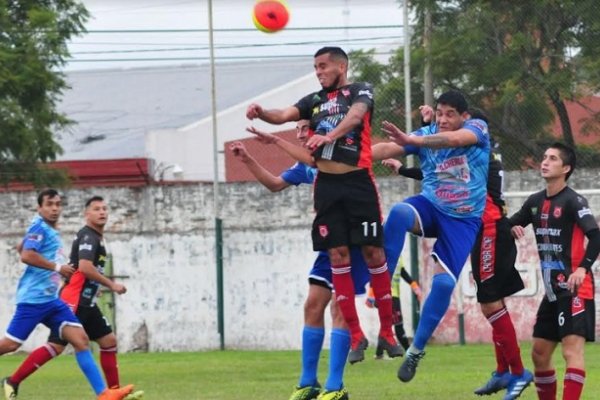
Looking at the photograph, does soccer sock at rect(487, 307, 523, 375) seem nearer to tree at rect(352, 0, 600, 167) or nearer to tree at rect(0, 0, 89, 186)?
tree at rect(352, 0, 600, 167)

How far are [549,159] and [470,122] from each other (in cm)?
74

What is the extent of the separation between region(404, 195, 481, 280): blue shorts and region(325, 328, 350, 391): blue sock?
3.81 ft

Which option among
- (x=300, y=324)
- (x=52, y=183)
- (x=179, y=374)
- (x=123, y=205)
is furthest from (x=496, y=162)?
(x=52, y=183)

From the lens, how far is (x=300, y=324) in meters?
26.0

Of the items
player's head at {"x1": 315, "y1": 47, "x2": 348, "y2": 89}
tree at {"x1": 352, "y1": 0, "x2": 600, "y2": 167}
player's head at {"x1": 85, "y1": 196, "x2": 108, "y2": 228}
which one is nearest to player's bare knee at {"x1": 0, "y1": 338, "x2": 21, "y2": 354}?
player's head at {"x1": 85, "y1": 196, "x2": 108, "y2": 228}

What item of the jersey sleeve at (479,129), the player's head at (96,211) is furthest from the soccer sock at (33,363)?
the jersey sleeve at (479,129)

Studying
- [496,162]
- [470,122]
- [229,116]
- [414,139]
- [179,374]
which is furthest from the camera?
[229,116]

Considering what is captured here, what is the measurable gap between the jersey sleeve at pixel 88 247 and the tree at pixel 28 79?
700 inches

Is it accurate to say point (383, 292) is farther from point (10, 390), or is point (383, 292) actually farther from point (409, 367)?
point (10, 390)

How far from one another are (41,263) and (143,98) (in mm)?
37971

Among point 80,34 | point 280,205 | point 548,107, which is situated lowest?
point 280,205

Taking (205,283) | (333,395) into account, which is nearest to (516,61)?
(205,283)

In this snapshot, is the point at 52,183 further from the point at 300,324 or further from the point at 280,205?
the point at 300,324

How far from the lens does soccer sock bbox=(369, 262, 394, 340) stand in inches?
452
